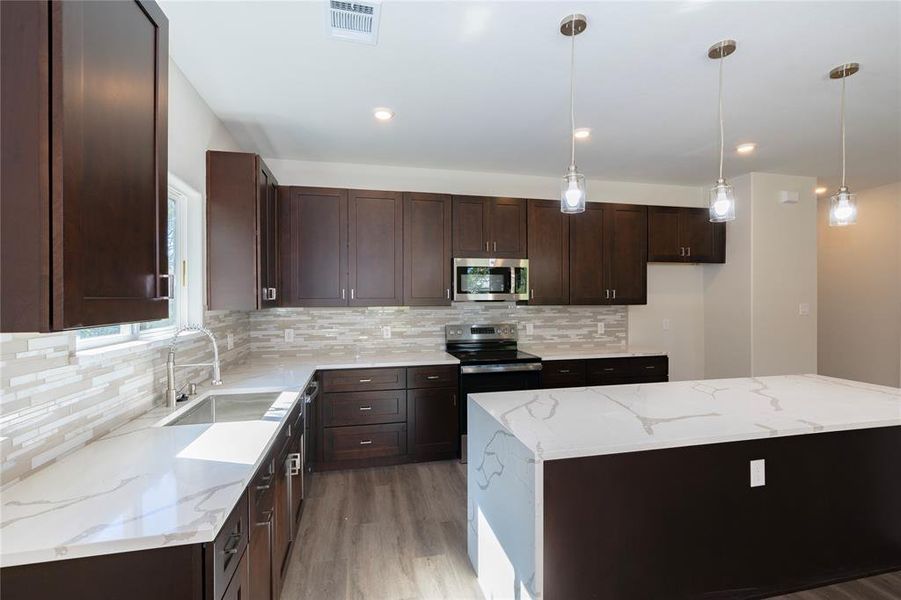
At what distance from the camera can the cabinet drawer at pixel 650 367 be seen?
3.79m

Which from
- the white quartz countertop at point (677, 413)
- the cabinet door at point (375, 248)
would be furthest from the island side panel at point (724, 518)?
the cabinet door at point (375, 248)

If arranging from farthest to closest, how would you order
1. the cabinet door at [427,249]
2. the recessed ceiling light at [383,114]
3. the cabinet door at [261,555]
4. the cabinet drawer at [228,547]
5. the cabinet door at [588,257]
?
the cabinet door at [588,257] < the cabinet door at [427,249] < the recessed ceiling light at [383,114] < the cabinet door at [261,555] < the cabinet drawer at [228,547]

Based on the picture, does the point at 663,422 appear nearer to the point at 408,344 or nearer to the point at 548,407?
the point at 548,407

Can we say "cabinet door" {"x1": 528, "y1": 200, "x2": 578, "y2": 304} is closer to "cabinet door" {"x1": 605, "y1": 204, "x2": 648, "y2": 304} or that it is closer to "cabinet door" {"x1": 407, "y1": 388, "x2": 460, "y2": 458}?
"cabinet door" {"x1": 605, "y1": 204, "x2": 648, "y2": 304}

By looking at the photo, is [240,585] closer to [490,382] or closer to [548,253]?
[490,382]

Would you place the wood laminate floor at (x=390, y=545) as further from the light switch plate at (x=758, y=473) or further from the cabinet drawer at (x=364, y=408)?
the light switch plate at (x=758, y=473)

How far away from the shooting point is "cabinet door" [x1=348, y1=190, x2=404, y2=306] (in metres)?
3.44

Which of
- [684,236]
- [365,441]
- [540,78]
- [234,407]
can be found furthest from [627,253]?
[234,407]

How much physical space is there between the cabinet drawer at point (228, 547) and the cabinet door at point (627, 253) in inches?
145

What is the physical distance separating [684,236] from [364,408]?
373cm

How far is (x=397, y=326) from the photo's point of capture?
381 cm

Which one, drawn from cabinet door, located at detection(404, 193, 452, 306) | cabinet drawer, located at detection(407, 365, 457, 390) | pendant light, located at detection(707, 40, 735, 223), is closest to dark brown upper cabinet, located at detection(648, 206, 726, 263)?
pendant light, located at detection(707, 40, 735, 223)

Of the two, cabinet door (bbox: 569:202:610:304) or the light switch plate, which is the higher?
cabinet door (bbox: 569:202:610:304)

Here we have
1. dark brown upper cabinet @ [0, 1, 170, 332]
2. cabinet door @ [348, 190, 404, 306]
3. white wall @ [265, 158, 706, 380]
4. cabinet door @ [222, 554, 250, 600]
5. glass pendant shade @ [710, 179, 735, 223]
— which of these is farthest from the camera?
white wall @ [265, 158, 706, 380]
